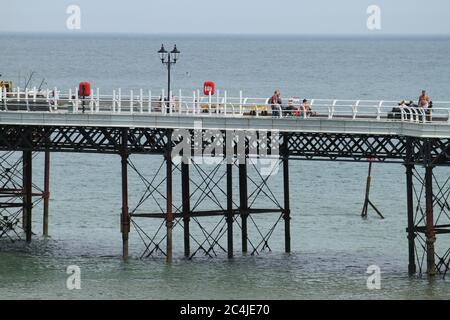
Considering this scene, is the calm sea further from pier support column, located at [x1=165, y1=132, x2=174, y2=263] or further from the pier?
the pier

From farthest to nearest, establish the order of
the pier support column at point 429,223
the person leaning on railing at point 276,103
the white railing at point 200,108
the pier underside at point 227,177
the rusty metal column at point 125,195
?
the rusty metal column at point 125,195, the person leaning on railing at point 276,103, the white railing at point 200,108, the pier underside at point 227,177, the pier support column at point 429,223

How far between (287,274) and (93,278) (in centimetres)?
775

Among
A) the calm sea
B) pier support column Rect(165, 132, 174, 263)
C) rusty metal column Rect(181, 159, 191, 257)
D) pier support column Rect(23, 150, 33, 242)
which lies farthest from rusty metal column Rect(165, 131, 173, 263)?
pier support column Rect(23, 150, 33, 242)

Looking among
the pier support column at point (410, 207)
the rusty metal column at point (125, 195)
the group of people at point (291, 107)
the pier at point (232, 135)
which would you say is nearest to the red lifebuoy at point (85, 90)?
the pier at point (232, 135)

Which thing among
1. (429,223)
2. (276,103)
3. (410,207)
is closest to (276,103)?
(276,103)

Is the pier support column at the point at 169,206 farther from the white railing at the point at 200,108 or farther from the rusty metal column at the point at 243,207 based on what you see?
the rusty metal column at the point at 243,207

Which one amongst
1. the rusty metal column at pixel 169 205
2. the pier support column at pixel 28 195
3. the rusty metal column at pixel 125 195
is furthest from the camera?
the pier support column at pixel 28 195

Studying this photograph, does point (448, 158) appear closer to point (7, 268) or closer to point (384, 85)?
point (7, 268)

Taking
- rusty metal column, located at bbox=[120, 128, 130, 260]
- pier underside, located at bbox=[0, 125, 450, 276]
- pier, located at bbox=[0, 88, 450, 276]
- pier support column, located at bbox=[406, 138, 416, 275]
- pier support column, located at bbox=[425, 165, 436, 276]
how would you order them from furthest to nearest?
1. rusty metal column, located at bbox=[120, 128, 130, 260]
2. pier underside, located at bbox=[0, 125, 450, 276]
3. pier, located at bbox=[0, 88, 450, 276]
4. pier support column, located at bbox=[406, 138, 416, 275]
5. pier support column, located at bbox=[425, 165, 436, 276]

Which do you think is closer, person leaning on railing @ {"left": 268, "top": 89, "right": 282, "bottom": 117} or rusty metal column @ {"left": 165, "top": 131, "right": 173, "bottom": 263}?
person leaning on railing @ {"left": 268, "top": 89, "right": 282, "bottom": 117}

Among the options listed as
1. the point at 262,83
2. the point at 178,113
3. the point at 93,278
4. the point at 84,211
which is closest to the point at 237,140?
the point at 178,113

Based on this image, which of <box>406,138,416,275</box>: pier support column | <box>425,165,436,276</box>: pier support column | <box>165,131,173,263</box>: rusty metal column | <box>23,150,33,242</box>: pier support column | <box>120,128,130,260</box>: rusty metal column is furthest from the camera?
<box>23,150,33,242</box>: pier support column

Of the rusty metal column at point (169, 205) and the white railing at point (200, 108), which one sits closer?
the white railing at point (200, 108)

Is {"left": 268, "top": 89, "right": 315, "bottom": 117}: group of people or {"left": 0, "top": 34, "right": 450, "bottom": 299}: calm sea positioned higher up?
{"left": 268, "top": 89, "right": 315, "bottom": 117}: group of people
